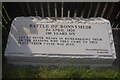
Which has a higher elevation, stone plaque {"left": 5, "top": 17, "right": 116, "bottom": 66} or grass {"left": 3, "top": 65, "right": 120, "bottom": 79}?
stone plaque {"left": 5, "top": 17, "right": 116, "bottom": 66}

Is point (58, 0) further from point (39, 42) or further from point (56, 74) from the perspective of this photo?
point (56, 74)

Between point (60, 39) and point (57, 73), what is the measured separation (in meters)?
0.42

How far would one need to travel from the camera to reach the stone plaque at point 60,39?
127 inches

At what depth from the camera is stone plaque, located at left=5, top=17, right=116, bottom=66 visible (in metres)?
3.21

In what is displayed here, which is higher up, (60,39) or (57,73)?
(60,39)

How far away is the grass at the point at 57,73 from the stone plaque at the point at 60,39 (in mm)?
154

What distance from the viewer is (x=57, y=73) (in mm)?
3154

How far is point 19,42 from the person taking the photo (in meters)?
3.29

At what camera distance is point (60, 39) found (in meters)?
3.32

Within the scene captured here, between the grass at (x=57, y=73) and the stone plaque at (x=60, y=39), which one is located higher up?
the stone plaque at (x=60, y=39)

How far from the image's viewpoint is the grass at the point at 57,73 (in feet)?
10.3

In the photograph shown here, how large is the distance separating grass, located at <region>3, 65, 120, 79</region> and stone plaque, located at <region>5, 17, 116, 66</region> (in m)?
0.15

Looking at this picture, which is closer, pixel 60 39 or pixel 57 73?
pixel 57 73

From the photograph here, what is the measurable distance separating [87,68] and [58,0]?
950mm
